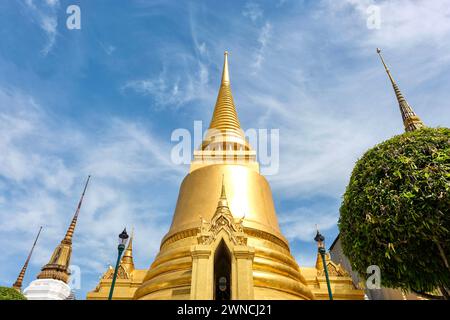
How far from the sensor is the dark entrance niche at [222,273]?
32.5ft

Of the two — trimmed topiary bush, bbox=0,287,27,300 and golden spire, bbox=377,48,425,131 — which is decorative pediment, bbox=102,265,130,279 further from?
golden spire, bbox=377,48,425,131

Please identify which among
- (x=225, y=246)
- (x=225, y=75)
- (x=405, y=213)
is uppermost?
(x=225, y=75)

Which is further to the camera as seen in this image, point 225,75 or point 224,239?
point 225,75

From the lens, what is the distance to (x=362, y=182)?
8195 millimetres

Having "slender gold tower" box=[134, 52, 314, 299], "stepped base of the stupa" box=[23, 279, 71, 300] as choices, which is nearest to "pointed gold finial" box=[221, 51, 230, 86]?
"slender gold tower" box=[134, 52, 314, 299]

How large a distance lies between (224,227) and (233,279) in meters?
1.83

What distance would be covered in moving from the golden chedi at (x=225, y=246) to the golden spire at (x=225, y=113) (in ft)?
1.44

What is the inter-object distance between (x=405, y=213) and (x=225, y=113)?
15484 millimetres

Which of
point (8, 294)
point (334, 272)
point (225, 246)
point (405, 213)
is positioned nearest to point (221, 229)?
point (225, 246)

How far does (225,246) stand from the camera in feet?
32.8

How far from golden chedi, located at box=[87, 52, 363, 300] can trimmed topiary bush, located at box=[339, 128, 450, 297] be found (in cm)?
348

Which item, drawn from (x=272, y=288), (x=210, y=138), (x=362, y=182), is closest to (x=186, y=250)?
(x=272, y=288)

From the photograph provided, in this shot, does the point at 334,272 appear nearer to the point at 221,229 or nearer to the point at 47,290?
the point at 221,229
